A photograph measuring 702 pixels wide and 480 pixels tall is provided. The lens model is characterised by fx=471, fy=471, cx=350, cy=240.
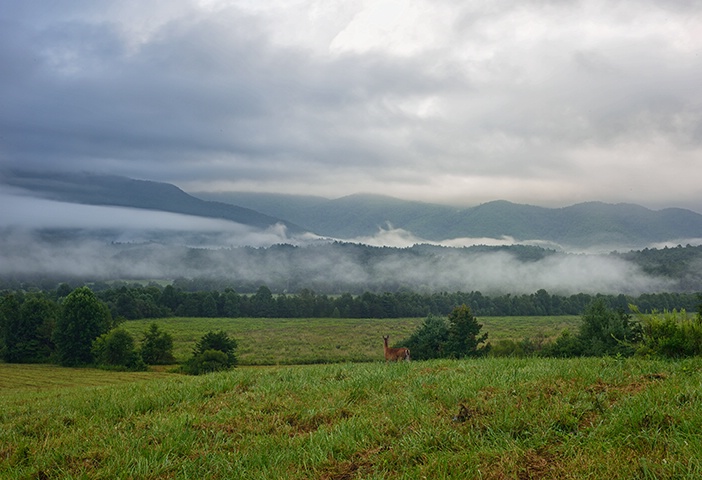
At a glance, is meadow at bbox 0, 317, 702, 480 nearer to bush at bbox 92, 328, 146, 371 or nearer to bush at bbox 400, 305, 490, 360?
bush at bbox 400, 305, 490, 360

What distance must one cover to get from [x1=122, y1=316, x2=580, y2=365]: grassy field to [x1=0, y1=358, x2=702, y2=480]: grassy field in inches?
1818

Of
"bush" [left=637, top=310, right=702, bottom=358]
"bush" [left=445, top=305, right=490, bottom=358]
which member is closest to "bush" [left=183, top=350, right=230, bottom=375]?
"bush" [left=445, top=305, right=490, bottom=358]

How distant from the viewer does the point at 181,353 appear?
7238 centimetres

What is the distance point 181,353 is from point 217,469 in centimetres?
7210

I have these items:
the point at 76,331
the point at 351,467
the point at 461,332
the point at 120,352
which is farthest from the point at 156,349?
the point at 351,467

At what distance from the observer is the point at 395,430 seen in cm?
695

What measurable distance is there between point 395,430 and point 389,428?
0.10 m

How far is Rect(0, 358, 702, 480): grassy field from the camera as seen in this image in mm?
5492

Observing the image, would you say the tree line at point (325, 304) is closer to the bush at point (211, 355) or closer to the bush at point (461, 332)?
the bush at point (211, 355)

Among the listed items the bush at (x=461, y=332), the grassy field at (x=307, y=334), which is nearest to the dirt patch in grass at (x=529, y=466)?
the bush at (x=461, y=332)

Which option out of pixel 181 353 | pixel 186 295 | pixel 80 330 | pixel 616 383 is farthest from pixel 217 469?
pixel 186 295

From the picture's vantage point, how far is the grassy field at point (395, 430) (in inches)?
216

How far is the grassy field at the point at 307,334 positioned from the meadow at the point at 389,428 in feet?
150

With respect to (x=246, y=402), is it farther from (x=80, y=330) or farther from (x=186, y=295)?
(x=186, y=295)
